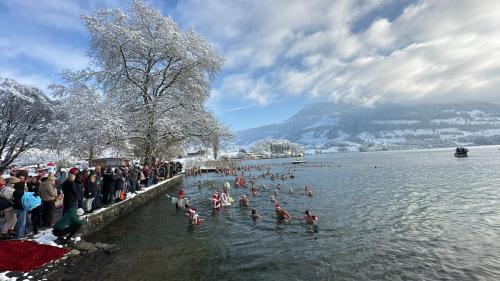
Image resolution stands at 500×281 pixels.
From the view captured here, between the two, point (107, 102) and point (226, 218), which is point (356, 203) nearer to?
point (226, 218)

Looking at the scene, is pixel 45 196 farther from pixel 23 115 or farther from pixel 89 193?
pixel 23 115

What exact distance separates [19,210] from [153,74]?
60.5 ft

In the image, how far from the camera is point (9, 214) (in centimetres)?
983

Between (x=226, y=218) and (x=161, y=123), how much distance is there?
9.97 m

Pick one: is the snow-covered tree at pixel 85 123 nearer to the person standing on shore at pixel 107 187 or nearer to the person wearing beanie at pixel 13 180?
the person standing on shore at pixel 107 187

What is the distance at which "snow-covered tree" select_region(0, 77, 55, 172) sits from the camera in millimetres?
27188

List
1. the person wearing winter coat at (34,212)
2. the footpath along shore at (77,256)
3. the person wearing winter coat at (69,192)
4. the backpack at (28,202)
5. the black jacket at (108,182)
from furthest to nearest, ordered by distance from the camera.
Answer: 1. the black jacket at (108,182)
2. the person wearing winter coat at (69,192)
3. the person wearing winter coat at (34,212)
4. the backpack at (28,202)
5. the footpath along shore at (77,256)

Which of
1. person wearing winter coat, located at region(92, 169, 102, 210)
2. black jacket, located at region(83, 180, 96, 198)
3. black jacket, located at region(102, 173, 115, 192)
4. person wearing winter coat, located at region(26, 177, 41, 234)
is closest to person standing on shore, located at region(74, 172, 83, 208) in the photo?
black jacket, located at region(83, 180, 96, 198)

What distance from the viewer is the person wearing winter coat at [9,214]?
9.68 meters

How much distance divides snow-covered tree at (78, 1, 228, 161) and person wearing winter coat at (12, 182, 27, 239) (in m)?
12.2

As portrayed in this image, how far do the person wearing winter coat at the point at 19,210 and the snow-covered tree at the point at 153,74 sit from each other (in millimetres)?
12233

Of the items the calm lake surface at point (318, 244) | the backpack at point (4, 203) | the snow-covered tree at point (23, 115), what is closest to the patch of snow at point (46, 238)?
the backpack at point (4, 203)

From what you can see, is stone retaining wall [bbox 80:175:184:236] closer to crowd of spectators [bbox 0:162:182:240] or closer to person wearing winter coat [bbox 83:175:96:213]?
crowd of spectators [bbox 0:162:182:240]

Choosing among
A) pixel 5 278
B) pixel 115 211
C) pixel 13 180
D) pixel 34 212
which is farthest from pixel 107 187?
pixel 5 278
